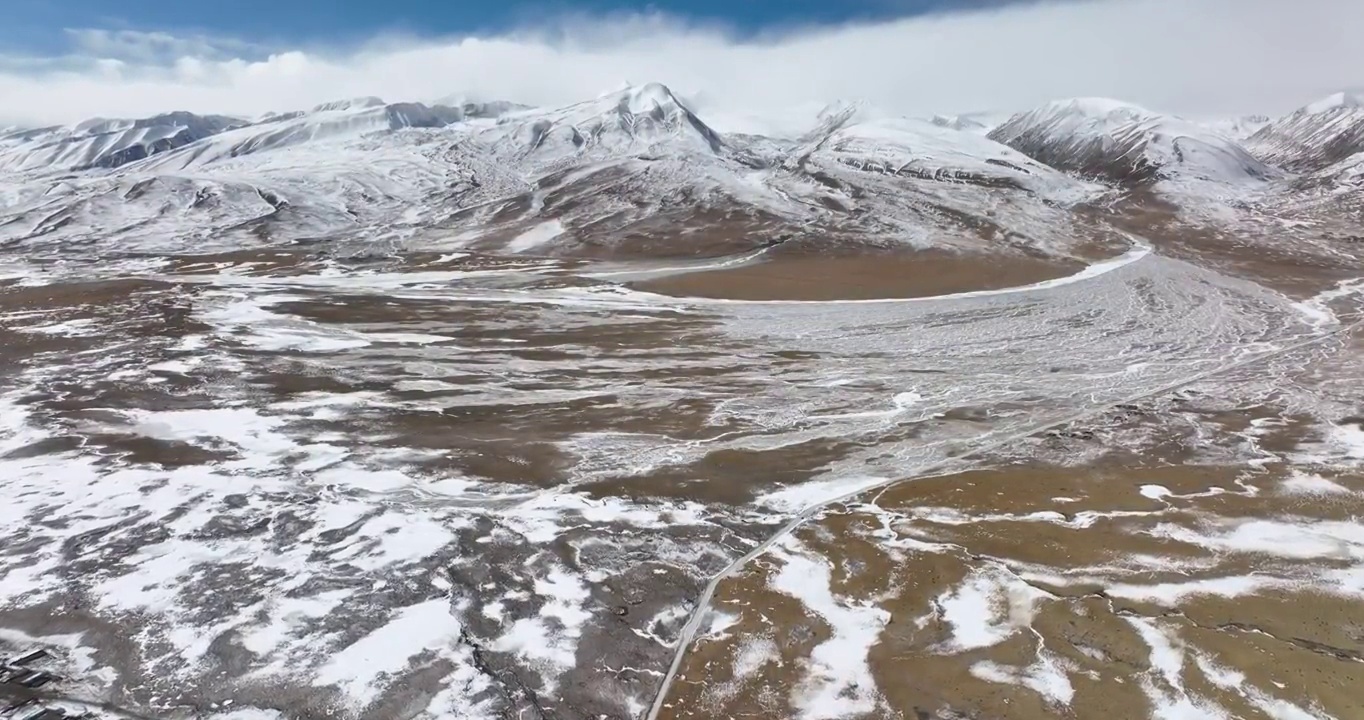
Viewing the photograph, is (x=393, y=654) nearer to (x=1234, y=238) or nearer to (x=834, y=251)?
(x=834, y=251)

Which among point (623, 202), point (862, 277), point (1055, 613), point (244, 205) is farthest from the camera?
point (623, 202)

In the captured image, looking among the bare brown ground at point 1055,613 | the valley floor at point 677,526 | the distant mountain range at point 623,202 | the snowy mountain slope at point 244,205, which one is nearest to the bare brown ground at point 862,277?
the distant mountain range at point 623,202

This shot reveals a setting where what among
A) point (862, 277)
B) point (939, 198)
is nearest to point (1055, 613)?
point (862, 277)

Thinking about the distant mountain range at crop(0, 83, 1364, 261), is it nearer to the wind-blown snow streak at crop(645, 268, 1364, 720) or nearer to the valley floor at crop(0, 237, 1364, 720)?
the wind-blown snow streak at crop(645, 268, 1364, 720)

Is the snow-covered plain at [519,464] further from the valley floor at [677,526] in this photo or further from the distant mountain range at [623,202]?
the distant mountain range at [623,202]

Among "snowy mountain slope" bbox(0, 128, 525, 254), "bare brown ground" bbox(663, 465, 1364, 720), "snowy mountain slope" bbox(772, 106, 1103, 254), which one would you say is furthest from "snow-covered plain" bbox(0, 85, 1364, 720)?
"snowy mountain slope" bbox(0, 128, 525, 254)

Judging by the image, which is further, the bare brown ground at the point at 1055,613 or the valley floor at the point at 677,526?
the valley floor at the point at 677,526

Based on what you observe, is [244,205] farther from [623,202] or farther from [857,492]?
[857,492]
